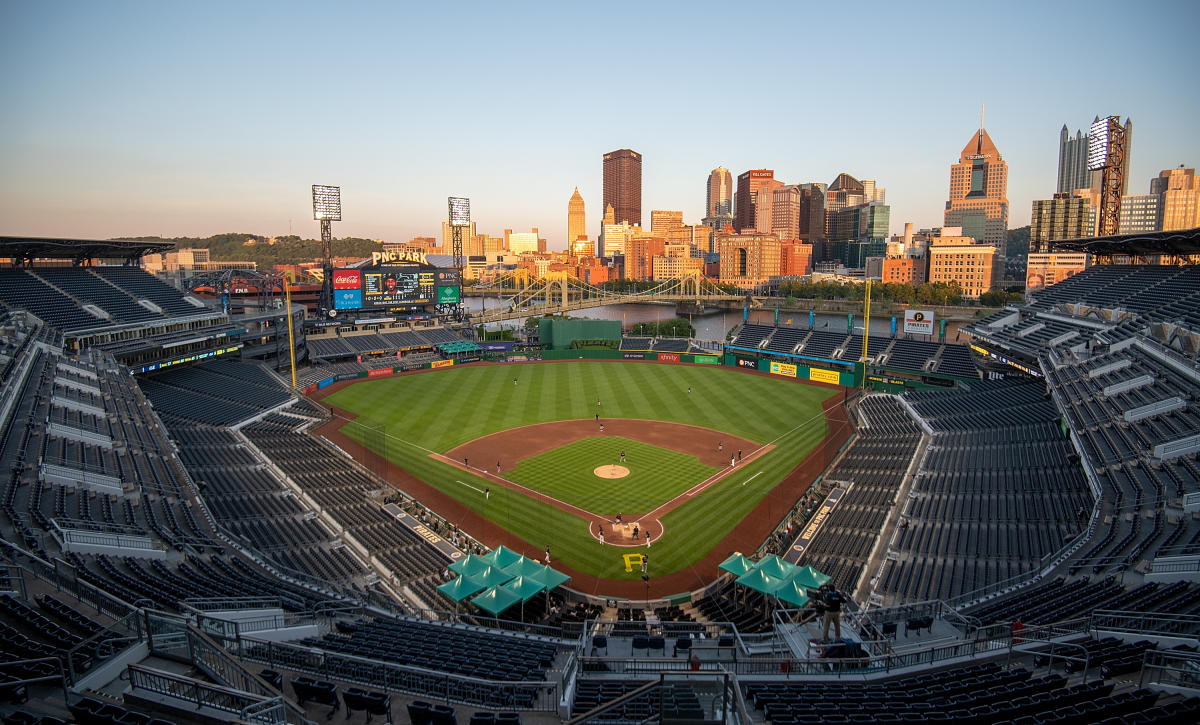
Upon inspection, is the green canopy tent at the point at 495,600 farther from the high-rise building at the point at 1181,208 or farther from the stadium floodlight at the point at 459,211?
the high-rise building at the point at 1181,208

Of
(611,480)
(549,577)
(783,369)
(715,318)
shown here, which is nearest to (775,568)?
(549,577)

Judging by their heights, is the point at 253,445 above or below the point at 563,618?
above

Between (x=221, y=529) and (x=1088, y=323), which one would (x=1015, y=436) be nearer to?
(x=1088, y=323)

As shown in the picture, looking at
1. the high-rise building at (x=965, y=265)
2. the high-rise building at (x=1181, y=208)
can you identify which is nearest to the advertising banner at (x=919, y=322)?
the high-rise building at (x=965, y=265)

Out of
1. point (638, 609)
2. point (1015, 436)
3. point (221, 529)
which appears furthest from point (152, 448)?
point (1015, 436)

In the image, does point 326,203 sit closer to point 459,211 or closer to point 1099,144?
point 459,211

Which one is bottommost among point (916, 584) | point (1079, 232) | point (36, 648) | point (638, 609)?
point (638, 609)

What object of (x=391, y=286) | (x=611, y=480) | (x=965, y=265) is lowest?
(x=611, y=480)
